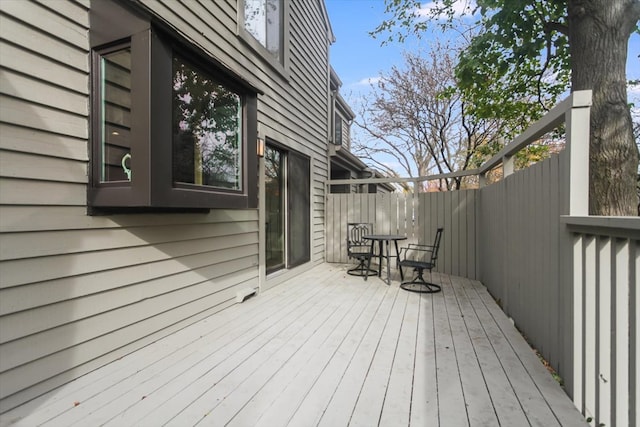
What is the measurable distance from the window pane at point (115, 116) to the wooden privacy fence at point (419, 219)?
4606mm

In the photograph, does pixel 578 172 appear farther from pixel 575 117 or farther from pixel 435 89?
pixel 435 89

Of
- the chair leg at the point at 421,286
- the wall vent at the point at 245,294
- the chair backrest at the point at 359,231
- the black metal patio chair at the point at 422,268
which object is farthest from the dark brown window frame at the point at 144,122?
the chair backrest at the point at 359,231

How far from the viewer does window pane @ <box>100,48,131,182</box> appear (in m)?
2.14

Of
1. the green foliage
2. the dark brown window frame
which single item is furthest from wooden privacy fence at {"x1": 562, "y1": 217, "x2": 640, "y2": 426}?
the green foliage

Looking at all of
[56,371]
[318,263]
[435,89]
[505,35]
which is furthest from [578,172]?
[435,89]

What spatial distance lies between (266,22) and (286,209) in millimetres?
2751

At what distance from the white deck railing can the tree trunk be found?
2.54 feet

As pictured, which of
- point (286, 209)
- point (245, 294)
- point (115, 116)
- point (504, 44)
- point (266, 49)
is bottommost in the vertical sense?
point (245, 294)

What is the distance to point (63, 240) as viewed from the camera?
6.35 ft

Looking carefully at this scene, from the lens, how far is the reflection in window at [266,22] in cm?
406

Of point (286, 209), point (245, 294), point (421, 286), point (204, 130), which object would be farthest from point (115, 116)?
point (421, 286)

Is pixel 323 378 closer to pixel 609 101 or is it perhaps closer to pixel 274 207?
pixel 274 207

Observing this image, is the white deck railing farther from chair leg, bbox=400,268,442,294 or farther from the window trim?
the window trim

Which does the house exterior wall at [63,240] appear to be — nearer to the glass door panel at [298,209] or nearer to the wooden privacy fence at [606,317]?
the glass door panel at [298,209]
